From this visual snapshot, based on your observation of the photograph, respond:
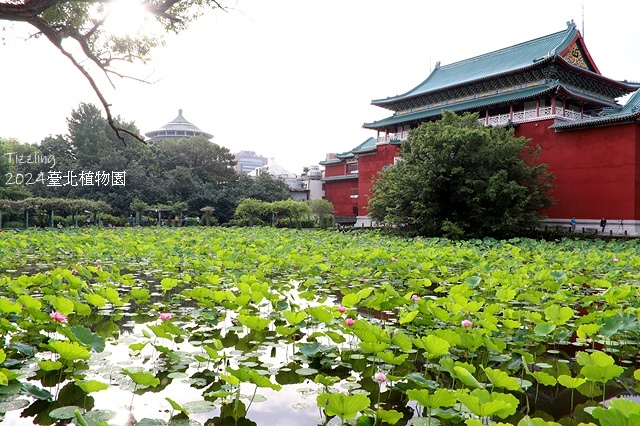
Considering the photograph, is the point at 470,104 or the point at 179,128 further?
the point at 179,128

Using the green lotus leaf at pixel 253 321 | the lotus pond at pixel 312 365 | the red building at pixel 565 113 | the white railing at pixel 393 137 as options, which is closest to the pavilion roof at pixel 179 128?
the white railing at pixel 393 137

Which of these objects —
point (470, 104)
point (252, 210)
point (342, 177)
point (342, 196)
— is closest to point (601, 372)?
point (470, 104)

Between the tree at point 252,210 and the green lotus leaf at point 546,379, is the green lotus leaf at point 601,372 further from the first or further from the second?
the tree at point 252,210

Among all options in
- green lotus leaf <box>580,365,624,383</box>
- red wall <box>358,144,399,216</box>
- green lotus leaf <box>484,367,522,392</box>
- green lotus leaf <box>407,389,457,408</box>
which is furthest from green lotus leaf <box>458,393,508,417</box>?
red wall <box>358,144,399,216</box>

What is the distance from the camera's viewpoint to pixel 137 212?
24.0 metres

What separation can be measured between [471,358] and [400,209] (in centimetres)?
1175

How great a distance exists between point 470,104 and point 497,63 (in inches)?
119

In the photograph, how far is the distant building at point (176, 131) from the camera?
1748 inches

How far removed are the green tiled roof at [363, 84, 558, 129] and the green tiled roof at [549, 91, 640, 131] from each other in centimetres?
132

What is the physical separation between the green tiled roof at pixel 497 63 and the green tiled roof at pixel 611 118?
228 cm

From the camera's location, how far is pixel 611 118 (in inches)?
537

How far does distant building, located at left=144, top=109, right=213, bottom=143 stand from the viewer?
44.4m

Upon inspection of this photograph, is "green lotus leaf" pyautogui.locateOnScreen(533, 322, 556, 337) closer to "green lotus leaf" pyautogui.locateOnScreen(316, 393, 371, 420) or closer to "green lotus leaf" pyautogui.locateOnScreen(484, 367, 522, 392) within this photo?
"green lotus leaf" pyautogui.locateOnScreen(484, 367, 522, 392)

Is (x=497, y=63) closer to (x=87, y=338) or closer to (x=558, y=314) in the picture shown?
(x=558, y=314)
